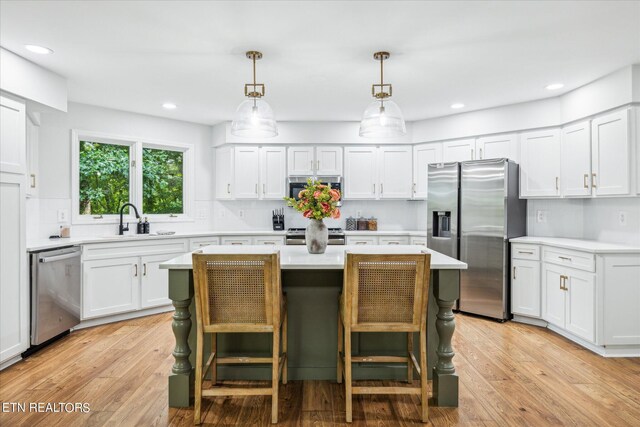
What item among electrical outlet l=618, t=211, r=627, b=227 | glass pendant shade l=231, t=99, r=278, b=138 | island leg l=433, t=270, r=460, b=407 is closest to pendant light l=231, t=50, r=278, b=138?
glass pendant shade l=231, t=99, r=278, b=138

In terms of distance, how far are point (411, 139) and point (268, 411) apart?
13.6ft

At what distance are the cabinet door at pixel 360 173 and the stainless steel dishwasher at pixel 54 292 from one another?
3331 mm

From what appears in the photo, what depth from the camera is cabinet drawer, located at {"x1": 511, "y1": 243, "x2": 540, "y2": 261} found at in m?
4.08

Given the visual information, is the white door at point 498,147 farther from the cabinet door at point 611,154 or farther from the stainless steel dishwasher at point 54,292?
the stainless steel dishwasher at point 54,292

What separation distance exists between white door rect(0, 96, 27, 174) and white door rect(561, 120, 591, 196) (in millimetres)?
5147

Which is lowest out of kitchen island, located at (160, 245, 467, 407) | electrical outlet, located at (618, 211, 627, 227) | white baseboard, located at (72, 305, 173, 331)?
white baseboard, located at (72, 305, 173, 331)

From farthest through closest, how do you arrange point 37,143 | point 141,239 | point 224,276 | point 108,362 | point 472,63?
point 141,239 < point 37,143 < point 472,63 < point 108,362 < point 224,276

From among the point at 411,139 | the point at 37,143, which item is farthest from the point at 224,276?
the point at 411,139

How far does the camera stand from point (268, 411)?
234cm

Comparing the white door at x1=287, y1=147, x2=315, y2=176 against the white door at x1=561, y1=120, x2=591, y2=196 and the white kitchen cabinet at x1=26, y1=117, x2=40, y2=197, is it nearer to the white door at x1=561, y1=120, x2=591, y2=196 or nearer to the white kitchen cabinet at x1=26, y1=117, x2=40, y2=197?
the white kitchen cabinet at x1=26, y1=117, x2=40, y2=197

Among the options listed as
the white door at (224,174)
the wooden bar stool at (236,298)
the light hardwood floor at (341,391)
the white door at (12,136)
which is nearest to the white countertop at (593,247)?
the light hardwood floor at (341,391)

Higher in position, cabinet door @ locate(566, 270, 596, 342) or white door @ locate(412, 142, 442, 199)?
white door @ locate(412, 142, 442, 199)

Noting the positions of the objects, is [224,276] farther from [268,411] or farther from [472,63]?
[472,63]

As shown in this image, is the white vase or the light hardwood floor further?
the white vase
